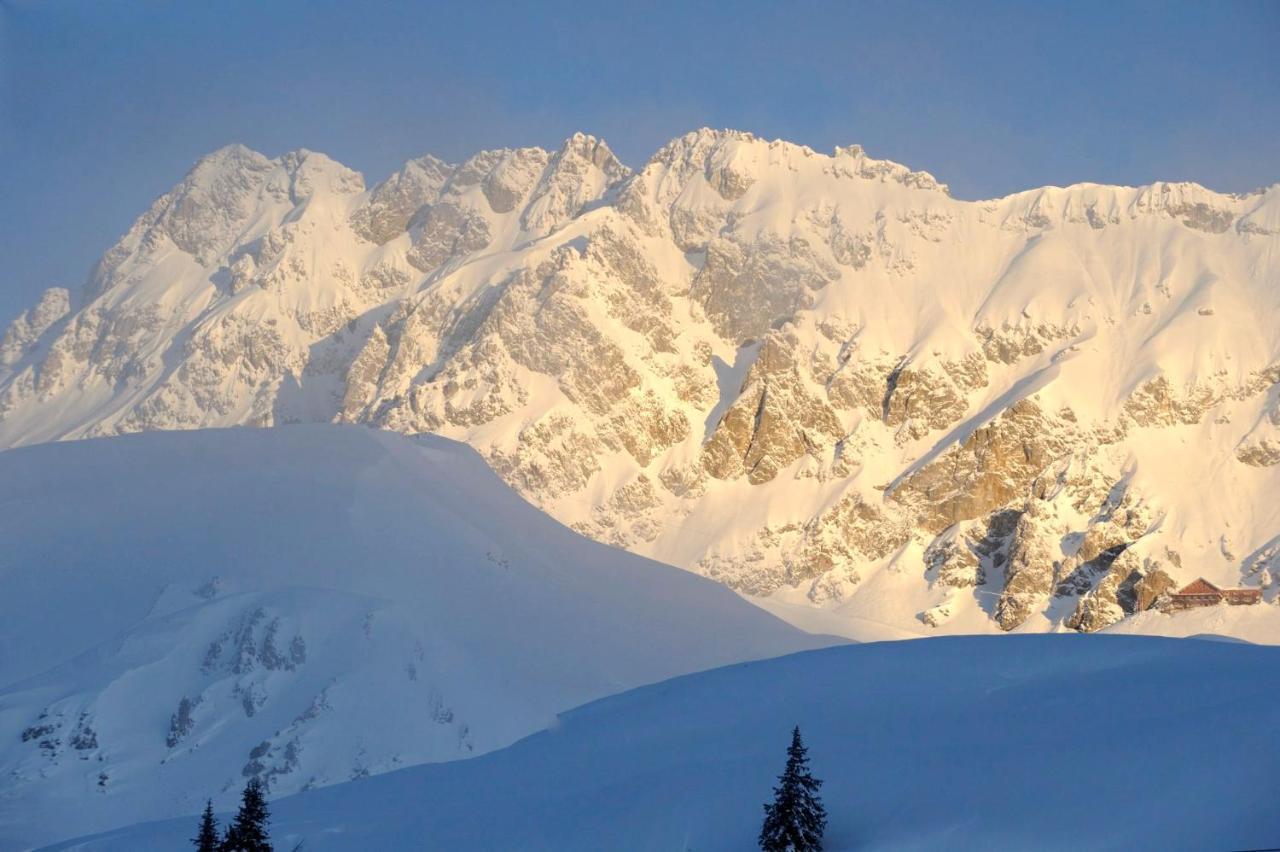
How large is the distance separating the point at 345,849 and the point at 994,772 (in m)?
17.1

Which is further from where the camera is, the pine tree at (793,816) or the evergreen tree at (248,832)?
the pine tree at (793,816)

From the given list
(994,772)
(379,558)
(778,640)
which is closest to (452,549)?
(379,558)

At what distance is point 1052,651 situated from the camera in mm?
50312

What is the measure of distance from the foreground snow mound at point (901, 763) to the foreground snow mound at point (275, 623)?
1641cm

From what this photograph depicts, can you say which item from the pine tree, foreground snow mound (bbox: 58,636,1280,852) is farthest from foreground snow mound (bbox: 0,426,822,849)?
the pine tree

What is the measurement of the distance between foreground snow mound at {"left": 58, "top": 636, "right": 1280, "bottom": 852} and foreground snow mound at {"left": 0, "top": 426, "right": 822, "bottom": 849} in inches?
646

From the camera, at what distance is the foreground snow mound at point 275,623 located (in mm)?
71438

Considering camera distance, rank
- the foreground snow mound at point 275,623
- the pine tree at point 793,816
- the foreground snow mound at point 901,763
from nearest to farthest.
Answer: the pine tree at point 793,816
the foreground snow mound at point 901,763
the foreground snow mound at point 275,623

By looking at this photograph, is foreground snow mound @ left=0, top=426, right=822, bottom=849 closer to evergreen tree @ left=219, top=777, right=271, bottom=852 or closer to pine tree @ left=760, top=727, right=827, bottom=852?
evergreen tree @ left=219, top=777, right=271, bottom=852

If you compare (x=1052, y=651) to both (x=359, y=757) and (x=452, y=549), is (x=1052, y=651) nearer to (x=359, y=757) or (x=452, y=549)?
(x=359, y=757)

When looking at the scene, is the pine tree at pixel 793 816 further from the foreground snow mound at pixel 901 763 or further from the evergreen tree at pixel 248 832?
the evergreen tree at pixel 248 832

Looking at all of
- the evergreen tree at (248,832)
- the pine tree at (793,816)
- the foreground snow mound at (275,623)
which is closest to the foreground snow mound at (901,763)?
the pine tree at (793,816)

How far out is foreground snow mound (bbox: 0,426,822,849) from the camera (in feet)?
234

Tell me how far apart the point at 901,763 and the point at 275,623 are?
4079cm
